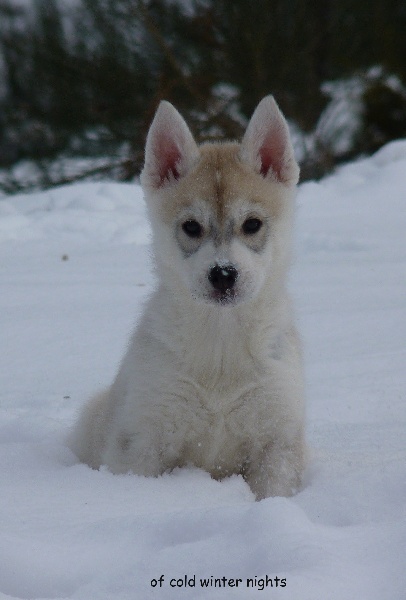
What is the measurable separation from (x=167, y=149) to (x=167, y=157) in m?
0.03

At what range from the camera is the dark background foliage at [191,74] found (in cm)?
1235

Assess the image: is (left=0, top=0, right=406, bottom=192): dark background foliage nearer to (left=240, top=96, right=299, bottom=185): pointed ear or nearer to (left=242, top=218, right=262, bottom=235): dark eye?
(left=240, top=96, right=299, bottom=185): pointed ear

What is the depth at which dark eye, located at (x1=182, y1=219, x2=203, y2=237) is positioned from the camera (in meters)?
3.51

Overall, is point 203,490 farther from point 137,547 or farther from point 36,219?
point 36,219

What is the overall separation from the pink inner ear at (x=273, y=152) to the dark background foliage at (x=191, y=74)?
323 inches

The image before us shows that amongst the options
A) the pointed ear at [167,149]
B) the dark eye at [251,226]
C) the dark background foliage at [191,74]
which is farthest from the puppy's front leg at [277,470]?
the dark background foliage at [191,74]

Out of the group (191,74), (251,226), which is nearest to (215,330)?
(251,226)

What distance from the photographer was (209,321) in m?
3.53

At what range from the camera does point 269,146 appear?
377 cm

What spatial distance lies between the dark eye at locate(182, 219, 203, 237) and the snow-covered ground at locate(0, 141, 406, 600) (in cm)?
57

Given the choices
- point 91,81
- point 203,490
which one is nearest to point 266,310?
point 203,490

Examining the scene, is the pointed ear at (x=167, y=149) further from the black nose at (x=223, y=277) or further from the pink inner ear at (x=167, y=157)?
the black nose at (x=223, y=277)

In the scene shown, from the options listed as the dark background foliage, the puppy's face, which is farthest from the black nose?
the dark background foliage

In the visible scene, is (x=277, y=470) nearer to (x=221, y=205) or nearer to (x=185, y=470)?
(x=185, y=470)
